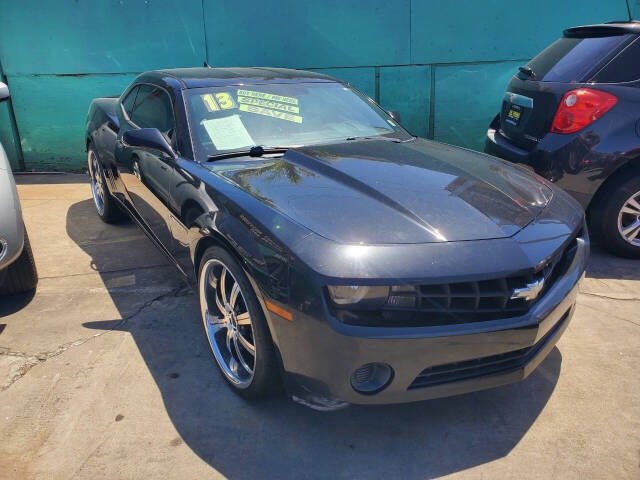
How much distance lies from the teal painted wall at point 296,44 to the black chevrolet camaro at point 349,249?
3541 millimetres

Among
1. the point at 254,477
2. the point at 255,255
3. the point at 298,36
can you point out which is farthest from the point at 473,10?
the point at 254,477

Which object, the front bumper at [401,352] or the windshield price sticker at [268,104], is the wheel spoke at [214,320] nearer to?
the front bumper at [401,352]

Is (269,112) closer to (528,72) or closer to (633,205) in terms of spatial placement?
(528,72)

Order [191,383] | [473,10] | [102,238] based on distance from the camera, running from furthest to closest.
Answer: [473,10], [102,238], [191,383]

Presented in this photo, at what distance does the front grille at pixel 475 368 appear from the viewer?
7.08 feet

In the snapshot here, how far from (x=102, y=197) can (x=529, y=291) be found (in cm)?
416

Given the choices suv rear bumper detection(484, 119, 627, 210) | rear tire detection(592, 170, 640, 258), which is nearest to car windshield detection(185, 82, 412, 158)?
suv rear bumper detection(484, 119, 627, 210)

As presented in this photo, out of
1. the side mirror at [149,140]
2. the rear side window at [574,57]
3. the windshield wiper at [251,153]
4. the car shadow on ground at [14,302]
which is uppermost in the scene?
the rear side window at [574,57]

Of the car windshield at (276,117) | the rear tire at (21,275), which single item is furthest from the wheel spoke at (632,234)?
the rear tire at (21,275)

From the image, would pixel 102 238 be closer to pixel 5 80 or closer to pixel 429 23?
pixel 5 80

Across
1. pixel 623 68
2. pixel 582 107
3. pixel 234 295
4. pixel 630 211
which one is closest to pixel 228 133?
pixel 234 295

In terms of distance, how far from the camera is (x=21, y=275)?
3.74 metres

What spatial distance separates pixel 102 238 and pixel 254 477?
10.9ft

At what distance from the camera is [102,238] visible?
4.93 meters
